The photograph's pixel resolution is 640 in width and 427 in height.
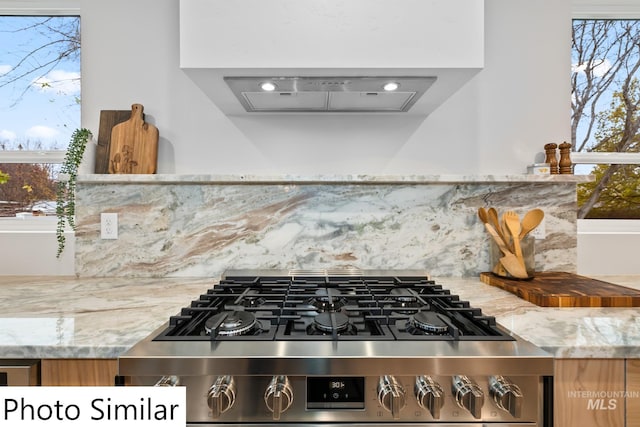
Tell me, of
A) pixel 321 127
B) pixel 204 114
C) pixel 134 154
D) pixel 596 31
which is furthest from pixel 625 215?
pixel 134 154

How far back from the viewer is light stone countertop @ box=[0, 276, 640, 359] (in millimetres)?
852

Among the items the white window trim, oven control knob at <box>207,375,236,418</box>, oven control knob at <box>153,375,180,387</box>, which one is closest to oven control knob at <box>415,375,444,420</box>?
oven control knob at <box>207,375,236,418</box>

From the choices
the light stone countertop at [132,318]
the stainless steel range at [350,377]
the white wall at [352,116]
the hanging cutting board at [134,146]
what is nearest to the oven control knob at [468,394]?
the stainless steel range at [350,377]

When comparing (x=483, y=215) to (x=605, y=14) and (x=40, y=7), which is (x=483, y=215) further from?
(x=40, y=7)

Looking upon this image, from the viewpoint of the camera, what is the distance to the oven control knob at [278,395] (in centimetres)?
74

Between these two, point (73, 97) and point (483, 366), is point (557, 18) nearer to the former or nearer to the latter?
point (483, 366)

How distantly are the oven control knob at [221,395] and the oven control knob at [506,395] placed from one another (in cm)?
53

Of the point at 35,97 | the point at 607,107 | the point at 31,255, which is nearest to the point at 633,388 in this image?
the point at 607,107

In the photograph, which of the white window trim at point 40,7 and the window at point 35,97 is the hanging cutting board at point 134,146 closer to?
the window at point 35,97

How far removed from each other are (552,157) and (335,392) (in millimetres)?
1339

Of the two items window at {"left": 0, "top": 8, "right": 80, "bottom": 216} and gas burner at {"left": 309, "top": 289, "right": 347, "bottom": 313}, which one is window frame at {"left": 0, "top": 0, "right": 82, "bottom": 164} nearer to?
window at {"left": 0, "top": 8, "right": 80, "bottom": 216}

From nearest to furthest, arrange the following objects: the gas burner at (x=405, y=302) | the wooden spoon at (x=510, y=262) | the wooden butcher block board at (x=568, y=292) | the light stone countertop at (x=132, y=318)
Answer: the light stone countertop at (x=132, y=318), the gas burner at (x=405, y=302), the wooden butcher block board at (x=568, y=292), the wooden spoon at (x=510, y=262)

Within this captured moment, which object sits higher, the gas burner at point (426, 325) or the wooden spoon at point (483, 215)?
the wooden spoon at point (483, 215)

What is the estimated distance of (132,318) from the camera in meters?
1.03
